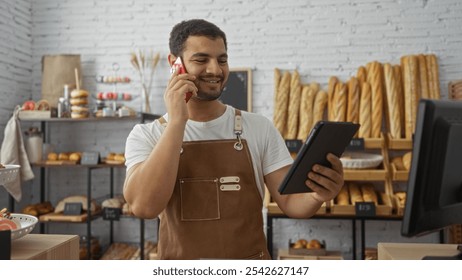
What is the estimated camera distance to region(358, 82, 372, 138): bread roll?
300 centimetres

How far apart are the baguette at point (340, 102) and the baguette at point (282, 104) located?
350mm


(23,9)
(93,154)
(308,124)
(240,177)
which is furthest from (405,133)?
(23,9)

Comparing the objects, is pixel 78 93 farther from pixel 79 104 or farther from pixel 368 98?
pixel 368 98

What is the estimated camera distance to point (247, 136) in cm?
148

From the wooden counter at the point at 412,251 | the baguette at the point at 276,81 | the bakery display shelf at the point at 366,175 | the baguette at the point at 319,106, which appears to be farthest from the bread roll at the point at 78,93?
the wooden counter at the point at 412,251

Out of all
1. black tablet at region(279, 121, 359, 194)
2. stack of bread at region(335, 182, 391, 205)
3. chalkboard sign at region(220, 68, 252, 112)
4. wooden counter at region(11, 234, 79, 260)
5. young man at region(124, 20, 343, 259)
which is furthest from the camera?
chalkboard sign at region(220, 68, 252, 112)

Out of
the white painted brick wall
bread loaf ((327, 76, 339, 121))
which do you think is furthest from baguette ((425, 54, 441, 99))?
bread loaf ((327, 76, 339, 121))

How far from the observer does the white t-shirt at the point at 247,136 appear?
56.3 inches

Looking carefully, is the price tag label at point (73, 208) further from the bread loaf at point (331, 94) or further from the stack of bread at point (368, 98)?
the bread loaf at point (331, 94)

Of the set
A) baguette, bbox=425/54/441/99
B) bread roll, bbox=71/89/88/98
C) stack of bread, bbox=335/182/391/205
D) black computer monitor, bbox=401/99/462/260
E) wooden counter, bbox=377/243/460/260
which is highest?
baguette, bbox=425/54/441/99

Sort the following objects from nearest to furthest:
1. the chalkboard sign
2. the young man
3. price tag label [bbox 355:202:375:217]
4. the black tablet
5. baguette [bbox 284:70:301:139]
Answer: the black tablet < the young man < price tag label [bbox 355:202:375:217] < baguette [bbox 284:70:301:139] < the chalkboard sign

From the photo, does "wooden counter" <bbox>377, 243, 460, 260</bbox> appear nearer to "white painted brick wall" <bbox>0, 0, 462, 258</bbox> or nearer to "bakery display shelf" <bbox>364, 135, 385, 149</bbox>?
"bakery display shelf" <bbox>364, 135, 385, 149</bbox>

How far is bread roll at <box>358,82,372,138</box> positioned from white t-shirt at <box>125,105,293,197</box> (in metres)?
1.66

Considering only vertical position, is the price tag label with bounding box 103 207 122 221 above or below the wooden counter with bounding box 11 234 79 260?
below
